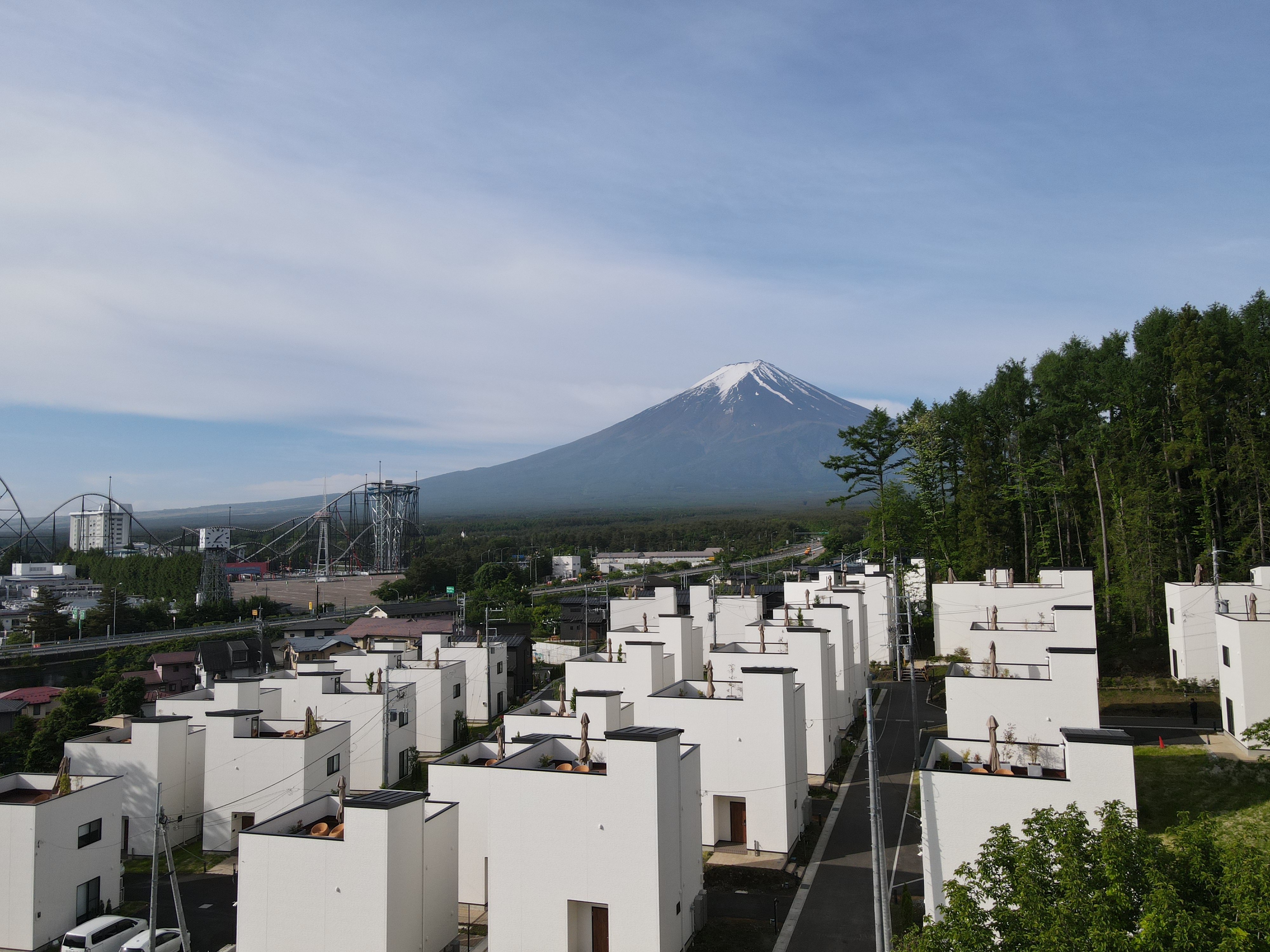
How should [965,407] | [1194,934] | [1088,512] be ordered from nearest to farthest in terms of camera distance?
[1194,934]
[1088,512]
[965,407]

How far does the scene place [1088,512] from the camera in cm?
4184

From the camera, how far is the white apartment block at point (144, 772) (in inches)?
896

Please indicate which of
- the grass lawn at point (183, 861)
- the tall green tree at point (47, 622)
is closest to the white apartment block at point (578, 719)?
the grass lawn at point (183, 861)

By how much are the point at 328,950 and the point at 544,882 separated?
4.11 m

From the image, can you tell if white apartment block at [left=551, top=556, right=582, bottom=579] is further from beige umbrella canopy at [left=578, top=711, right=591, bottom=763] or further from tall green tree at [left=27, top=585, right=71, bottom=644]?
beige umbrella canopy at [left=578, top=711, right=591, bottom=763]

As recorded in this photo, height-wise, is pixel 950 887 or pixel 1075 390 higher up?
pixel 1075 390

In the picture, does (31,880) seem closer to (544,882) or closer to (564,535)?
(544,882)

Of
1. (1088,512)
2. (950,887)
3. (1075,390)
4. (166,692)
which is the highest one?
(1075,390)

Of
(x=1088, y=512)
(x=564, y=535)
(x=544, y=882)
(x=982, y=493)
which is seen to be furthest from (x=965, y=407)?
(x=564, y=535)

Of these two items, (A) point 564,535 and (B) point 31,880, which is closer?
(B) point 31,880

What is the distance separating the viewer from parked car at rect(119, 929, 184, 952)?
16078 mm

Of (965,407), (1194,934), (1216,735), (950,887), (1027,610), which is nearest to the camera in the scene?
(1194,934)

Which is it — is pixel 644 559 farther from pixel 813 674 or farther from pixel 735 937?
pixel 735 937

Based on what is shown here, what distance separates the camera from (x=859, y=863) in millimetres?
19156
